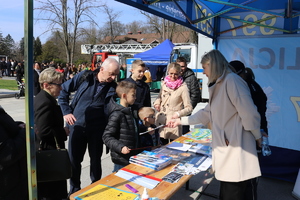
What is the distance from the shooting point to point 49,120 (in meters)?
2.42

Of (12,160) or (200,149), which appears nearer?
(12,160)

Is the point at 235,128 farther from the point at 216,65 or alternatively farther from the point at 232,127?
the point at 216,65

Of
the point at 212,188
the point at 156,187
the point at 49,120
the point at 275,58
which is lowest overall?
the point at 212,188

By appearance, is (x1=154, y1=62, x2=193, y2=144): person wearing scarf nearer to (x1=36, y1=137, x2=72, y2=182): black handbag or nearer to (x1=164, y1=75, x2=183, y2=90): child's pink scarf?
(x1=164, y1=75, x2=183, y2=90): child's pink scarf

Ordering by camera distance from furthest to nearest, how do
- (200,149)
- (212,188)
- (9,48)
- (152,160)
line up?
(9,48), (212,188), (200,149), (152,160)

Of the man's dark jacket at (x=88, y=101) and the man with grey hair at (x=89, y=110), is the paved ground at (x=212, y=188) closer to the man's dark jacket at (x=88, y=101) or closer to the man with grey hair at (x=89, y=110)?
the man with grey hair at (x=89, y=110)

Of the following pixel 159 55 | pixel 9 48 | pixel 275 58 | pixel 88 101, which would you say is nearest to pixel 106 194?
pixel 88 101

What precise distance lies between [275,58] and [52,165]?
3.44 m

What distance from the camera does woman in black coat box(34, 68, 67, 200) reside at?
2398 millimetres

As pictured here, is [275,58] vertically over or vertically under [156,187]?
over

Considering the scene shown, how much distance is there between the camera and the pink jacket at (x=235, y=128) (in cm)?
190

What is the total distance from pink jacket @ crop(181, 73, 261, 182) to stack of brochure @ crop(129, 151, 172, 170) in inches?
19.7

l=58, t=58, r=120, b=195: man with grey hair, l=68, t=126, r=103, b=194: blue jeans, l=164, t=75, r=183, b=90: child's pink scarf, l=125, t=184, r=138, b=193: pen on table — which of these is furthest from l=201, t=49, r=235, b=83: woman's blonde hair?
l=164, t=75, r=183, b=90: child's pink scarf

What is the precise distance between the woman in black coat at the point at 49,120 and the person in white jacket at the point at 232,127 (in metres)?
1.47
